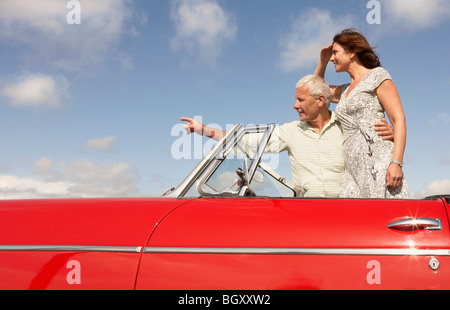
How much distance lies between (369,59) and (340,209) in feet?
5.62

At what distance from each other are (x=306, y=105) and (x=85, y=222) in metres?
1.79

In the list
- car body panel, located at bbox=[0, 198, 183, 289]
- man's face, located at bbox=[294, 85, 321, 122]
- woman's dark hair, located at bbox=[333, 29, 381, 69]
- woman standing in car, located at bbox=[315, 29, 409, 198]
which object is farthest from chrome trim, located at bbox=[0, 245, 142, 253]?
woman's dark hair, located at bbox=[333, 29, 381, 69]

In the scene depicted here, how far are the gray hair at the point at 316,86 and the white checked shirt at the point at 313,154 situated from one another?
0.16 m

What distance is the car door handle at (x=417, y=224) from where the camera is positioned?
1.91 m

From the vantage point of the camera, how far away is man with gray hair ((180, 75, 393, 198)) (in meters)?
3.00

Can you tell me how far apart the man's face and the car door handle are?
1.38 meters

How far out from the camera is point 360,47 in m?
3.34

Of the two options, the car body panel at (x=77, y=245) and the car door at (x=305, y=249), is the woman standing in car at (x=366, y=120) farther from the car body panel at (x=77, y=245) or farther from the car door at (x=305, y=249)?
the car body panel at (x=77, y=245)

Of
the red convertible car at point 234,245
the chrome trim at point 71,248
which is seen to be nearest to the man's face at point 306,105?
the red convertible car at point 234,245

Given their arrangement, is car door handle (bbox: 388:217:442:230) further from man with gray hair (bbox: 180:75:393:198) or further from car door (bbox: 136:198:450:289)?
man with gray hair (bbox: 180:75:393:198)
